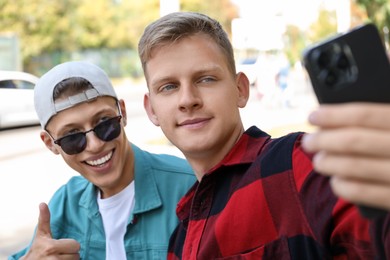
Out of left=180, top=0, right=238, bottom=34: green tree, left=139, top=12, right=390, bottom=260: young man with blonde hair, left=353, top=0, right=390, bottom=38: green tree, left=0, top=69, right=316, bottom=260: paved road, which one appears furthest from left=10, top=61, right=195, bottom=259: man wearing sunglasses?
left=180, top=0, right=238, bottom=34: green tree

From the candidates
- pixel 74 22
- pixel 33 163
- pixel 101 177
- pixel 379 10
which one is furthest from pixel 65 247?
pixel 74 22

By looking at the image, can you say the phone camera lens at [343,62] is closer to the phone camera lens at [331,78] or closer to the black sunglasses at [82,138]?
the phone camera lens at [331,78]

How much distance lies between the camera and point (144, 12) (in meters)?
46.4

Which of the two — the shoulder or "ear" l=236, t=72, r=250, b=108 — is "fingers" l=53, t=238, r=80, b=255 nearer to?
the shoulder

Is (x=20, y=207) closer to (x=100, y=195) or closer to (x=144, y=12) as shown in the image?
(x=100, y=195)

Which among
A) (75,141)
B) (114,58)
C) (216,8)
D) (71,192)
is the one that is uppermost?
(216,8)

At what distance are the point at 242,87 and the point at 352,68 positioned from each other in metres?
1.22

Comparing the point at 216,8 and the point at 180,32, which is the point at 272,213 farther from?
the point at 216,8

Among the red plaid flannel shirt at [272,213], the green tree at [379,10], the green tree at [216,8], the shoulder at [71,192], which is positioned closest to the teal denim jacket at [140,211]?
the shoulder at [71,192]

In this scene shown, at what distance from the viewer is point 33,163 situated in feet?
33.2

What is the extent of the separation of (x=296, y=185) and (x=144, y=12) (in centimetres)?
4633

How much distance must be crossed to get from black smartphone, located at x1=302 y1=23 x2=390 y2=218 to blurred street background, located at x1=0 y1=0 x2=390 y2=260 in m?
0.18

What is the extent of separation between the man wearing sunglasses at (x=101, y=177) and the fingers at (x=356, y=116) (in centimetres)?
169

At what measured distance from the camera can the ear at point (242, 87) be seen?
1928 mm
